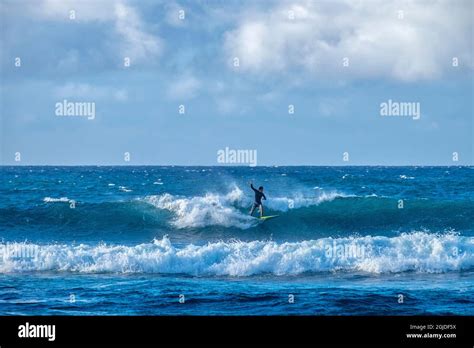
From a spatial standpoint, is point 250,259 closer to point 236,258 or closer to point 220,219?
point 236,258

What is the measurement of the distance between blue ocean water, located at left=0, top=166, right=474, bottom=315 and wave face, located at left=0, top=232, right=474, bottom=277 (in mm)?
27

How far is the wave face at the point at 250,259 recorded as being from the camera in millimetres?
14922

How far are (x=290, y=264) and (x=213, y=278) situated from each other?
1984 mm

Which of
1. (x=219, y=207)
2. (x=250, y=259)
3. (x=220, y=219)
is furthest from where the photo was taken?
(x=219, y=207)

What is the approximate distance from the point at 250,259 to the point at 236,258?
1.18 feet

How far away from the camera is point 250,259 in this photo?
15.2 m

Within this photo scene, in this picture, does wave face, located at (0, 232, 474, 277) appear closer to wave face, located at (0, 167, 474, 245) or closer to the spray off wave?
wave face, located at (0, 167, 474, 245)

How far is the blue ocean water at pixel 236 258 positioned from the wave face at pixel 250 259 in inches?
1.1

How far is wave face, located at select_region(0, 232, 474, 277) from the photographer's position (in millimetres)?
14922

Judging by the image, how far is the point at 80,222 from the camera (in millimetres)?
23109

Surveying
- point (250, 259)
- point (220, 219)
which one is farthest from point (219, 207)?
point (250, 259)
